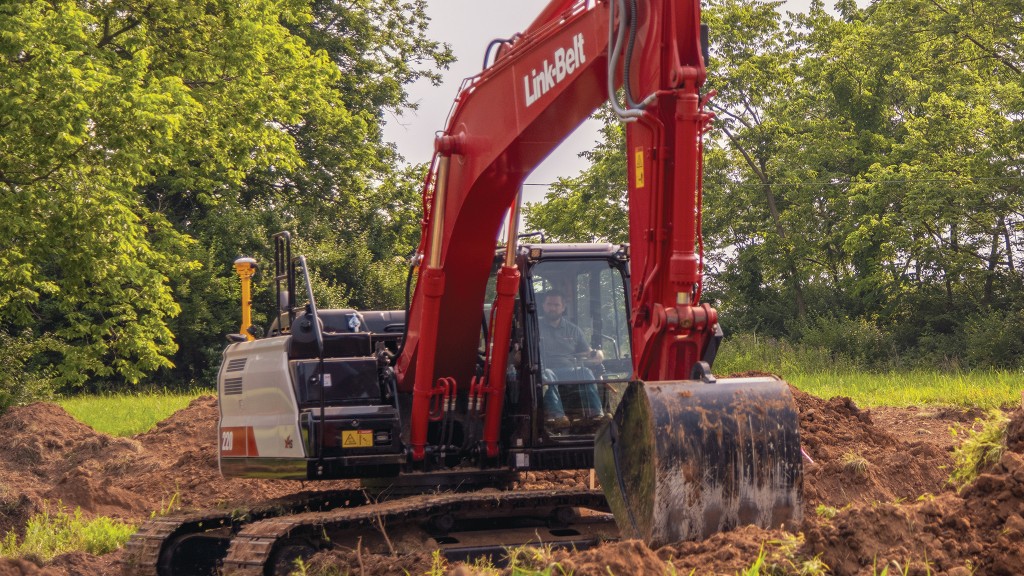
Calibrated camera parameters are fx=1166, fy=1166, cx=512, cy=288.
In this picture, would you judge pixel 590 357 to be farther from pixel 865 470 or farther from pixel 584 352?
pixel 865 470

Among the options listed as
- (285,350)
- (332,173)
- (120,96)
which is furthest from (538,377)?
(332,173)

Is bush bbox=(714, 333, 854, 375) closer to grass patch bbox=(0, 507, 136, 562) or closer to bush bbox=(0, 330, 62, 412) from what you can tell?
bush bbox=(0, 330, 62, 412)

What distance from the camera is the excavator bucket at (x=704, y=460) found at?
521cm

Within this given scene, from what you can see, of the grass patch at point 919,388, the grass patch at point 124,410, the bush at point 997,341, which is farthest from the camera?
the bush at point 997,341

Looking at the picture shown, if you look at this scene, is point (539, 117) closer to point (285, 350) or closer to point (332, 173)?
point (285, 350)

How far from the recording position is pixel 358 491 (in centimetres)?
830

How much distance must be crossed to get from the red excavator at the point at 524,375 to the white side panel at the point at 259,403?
0.07 ft

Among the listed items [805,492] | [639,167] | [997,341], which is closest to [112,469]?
[805,492]

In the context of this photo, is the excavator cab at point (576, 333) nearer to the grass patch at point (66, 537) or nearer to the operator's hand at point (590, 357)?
the operator's hand at point (590, 357)

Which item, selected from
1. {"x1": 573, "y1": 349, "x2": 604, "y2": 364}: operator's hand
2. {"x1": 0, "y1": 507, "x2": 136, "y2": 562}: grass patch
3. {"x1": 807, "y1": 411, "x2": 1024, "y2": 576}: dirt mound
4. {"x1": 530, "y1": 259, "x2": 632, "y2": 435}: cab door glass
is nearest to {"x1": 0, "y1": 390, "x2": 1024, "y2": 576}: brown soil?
{"x1": 807, "y1": 411, "x2": 1024, "y2": 576}: dirt mound

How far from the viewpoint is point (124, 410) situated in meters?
22.8

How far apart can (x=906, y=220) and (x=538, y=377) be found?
21449 millimetres

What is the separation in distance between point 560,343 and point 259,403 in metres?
2.15

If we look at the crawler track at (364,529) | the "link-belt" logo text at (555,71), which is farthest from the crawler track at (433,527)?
the "link-belt" logo text at (555,71)
